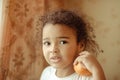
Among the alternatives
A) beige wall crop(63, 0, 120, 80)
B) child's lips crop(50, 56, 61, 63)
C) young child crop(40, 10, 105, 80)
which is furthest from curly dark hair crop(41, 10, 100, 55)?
beige wall crop(63, 0, 120, 80)

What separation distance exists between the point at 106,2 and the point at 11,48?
0.52 meters

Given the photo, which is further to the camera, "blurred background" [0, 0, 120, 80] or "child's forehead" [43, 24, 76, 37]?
"blurred background" [0, 0, 120, 80]

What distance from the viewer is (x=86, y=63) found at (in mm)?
1073

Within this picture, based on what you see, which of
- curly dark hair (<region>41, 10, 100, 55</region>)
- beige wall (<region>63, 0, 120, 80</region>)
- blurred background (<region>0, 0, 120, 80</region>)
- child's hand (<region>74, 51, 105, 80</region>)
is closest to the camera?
child's hand (<region>74, 51, 105, 80</region>)

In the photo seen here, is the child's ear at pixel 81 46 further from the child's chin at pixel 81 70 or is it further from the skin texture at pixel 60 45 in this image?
the child's chin at pixel 81 70

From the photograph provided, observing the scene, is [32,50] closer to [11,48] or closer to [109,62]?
[11,48]

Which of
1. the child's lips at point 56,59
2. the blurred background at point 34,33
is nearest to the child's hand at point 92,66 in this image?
the child's lips at point 56,59

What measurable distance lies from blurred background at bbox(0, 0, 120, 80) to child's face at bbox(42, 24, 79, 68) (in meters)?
0.21

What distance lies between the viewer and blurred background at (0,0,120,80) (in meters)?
1.37

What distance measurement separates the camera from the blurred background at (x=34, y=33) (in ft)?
4.50

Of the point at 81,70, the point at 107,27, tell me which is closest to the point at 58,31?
the point at 81,70

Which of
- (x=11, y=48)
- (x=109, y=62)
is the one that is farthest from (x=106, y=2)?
(x=11, y=48)

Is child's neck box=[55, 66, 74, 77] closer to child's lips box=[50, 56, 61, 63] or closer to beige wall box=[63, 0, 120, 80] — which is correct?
child's lips box=[50, 56, 61, 63]

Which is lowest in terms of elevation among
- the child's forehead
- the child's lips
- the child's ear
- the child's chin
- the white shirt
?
the white shirt
